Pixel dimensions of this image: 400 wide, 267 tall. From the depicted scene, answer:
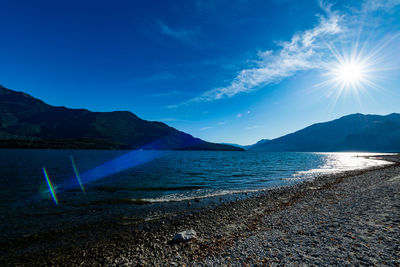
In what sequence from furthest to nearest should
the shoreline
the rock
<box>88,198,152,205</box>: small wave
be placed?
<box>88,198,152,205</box>: small wave
the rock
the shoreline

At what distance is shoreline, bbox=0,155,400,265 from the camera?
935cm

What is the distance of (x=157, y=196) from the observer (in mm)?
23766

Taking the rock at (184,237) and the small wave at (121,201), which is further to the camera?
the small wave at (121,201)

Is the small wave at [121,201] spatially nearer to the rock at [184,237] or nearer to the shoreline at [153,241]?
the shoreline at [153,241]

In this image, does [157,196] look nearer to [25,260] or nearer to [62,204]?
[62,204]

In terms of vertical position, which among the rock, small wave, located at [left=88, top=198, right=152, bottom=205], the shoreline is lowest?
small wave, located at [left=88, top=198, right=152, bottom=205]

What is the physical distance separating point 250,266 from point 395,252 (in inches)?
255

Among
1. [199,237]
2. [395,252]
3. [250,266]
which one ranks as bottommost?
[199,237]

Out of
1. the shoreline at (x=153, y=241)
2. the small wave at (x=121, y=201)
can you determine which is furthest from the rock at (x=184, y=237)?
the small wave at (x=121, y=201)

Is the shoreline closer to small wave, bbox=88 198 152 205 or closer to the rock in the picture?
the rock

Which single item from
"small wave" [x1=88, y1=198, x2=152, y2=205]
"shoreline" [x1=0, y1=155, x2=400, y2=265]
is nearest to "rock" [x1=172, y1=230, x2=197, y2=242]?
"shoreline" [x1=0, y1=155, x2=400, y2=265]

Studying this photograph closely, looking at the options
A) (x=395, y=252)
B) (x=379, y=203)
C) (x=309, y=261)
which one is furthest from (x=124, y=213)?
(x=379, y=203)

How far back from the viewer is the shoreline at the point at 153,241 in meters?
9.35

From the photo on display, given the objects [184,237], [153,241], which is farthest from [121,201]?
[184,237]
